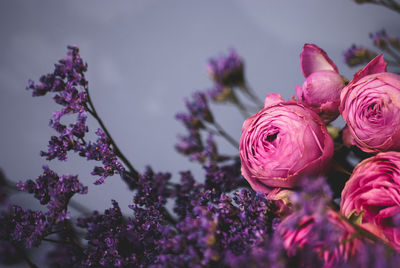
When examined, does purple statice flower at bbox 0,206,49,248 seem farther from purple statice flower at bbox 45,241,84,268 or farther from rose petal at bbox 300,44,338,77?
rose petal at bbox 300,44,338,77

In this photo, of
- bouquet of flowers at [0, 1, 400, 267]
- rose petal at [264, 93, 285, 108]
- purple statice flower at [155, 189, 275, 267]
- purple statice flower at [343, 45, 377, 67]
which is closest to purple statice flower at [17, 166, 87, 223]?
bouquet of flowers at [0, 1, 400, 267]

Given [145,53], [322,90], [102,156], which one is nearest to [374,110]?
[322,90]

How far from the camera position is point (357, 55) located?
532mm

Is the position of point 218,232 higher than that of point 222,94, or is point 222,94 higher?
point 222,94

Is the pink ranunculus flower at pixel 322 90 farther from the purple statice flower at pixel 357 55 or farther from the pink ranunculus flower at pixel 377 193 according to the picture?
the purple statice flower at pixel 357 55

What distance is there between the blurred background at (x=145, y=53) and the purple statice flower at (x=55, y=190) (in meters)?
0.25

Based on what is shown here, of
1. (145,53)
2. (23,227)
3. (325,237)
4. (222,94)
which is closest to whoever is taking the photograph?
(325,237)

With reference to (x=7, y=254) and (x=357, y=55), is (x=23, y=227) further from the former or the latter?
(x=357, y=55)

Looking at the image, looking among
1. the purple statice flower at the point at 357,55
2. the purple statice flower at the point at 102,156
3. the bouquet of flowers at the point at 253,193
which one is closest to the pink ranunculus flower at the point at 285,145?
the bouquet of flowers at the point at 253,193

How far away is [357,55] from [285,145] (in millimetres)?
347

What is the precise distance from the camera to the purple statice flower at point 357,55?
526 mm

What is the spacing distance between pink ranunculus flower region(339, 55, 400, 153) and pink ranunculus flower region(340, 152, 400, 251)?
0.07 feet

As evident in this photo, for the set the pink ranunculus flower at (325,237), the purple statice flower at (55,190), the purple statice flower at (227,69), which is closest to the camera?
the pink ranunculus flower at (325,237)

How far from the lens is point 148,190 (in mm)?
326
